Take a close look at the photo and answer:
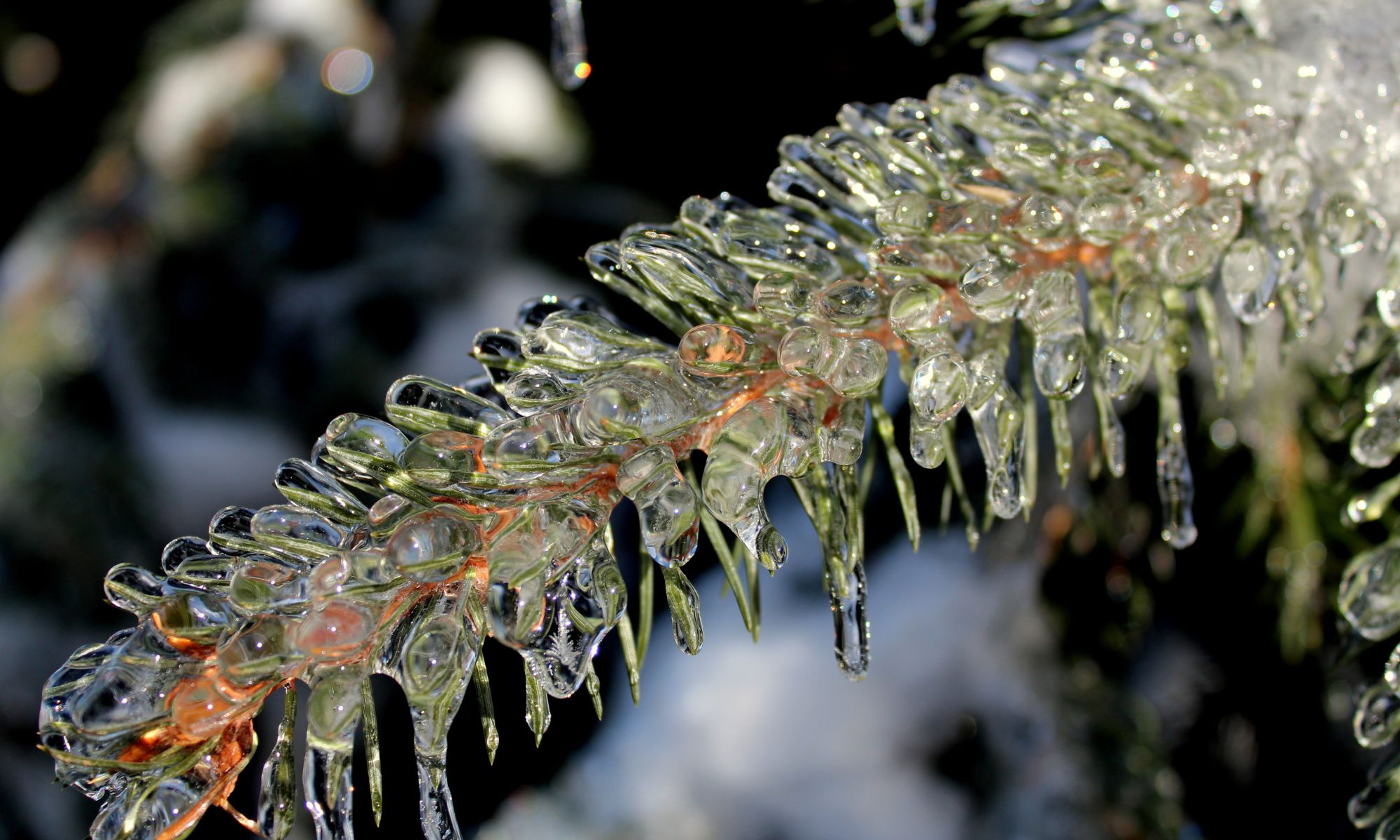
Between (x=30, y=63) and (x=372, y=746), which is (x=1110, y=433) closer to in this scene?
(x=372, y=746)

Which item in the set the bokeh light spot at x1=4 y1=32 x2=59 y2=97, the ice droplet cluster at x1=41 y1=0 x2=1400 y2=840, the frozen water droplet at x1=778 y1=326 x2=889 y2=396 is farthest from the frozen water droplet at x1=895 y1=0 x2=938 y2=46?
the bokeh light spot at x1=4 y1=32 x2=59 y2=97

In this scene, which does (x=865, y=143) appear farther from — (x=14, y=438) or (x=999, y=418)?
(x=14, y=438)

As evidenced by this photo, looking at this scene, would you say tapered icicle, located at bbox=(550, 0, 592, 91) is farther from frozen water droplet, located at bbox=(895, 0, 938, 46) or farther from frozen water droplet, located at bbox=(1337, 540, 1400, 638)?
frozen water droplet, located at bbox=(1337, 540, 1400, 638)

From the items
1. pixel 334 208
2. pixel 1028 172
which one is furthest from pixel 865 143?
pixel 334 208

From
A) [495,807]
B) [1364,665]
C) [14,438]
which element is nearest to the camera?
[1364,665]

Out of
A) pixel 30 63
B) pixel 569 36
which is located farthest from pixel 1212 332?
pixel 30 63

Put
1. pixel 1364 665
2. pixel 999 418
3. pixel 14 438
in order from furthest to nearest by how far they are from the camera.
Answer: pixel 14 438
pixel 1364 665
pixel 999 418

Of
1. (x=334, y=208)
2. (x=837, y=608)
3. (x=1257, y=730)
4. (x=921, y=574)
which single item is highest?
(x=334, y=208)
